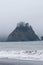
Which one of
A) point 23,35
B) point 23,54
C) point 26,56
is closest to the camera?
point 26,56

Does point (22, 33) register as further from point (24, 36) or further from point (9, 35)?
point (9, 35)

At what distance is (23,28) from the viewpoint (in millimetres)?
156250

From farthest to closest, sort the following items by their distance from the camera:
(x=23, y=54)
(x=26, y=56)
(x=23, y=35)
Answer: (x=23, y=35) < (x=23, y=54) < (x=26, y=56)

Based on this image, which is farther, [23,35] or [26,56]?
[23,35]

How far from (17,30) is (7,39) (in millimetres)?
8069

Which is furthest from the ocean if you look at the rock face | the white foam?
the rock face

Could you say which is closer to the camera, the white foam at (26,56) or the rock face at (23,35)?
the white foam at (26,56)

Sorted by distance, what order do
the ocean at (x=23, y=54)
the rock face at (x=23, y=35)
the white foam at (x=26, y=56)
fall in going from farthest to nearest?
the rock face at (x=23, y=35)
the ocean at (x=23, y=54)
the white foam at (x=26, y=56)

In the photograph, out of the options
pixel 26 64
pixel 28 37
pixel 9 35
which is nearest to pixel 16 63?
pixel 26 64

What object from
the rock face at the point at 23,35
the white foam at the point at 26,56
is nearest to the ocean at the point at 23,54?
the white foam at the point at 26,56

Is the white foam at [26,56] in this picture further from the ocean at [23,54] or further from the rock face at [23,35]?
the rock face at [23,35]

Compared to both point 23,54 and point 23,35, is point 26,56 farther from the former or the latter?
point 23,35

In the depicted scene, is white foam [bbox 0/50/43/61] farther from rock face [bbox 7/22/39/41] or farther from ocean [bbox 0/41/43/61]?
rock face [bbox 7/22/39/41]

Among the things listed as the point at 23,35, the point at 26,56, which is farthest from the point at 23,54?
the point at 23,35
